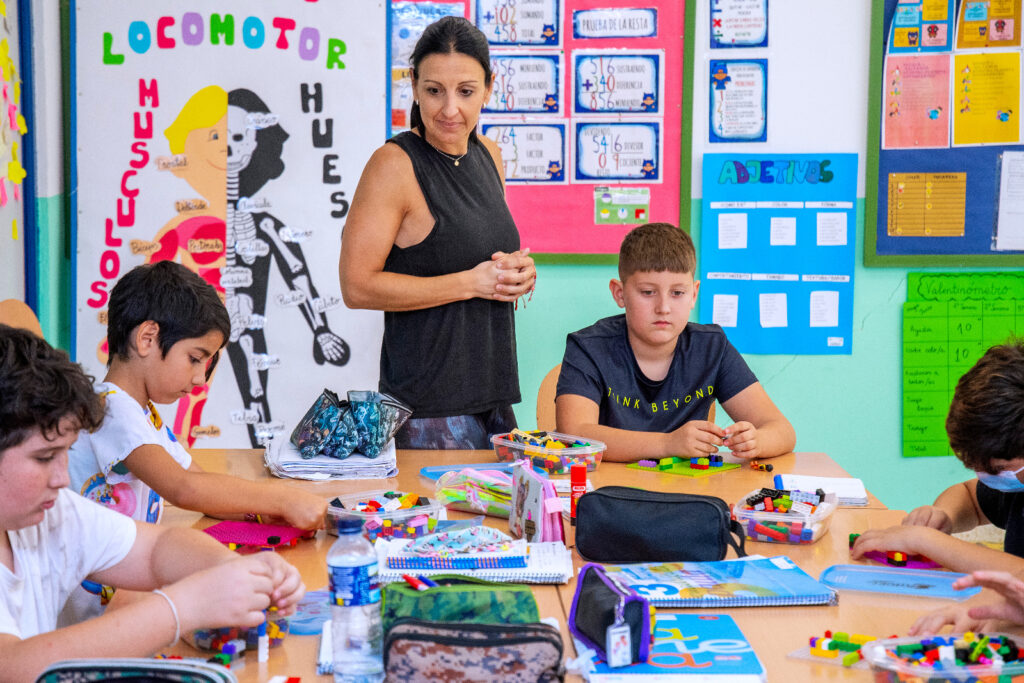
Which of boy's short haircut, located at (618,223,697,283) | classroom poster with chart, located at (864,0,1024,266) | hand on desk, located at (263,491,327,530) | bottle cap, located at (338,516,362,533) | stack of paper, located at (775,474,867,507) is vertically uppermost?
classroom poster with chart, located at (864,0,1024,266)

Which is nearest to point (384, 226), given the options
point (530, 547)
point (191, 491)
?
point (191, 491)

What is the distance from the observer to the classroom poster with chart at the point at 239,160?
324cm

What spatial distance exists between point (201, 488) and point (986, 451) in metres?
1.29

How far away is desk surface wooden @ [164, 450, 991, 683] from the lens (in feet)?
3.60

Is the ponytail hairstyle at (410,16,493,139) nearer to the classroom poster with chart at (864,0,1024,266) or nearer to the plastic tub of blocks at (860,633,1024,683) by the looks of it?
the plastic tub of blocks at (860,633,1024,683)

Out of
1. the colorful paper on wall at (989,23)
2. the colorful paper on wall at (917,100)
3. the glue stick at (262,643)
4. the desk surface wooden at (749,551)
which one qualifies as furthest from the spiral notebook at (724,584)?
the colorful paper on wall at (989,23)

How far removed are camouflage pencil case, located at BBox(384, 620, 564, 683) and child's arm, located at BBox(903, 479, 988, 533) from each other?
910mm

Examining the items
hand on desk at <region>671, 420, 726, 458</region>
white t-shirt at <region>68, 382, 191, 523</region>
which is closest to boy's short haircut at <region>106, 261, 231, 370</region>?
white t-shirt at <region>68, 382, 191, 523</region>

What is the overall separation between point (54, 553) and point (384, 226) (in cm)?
110

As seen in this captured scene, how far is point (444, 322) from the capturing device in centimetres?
219

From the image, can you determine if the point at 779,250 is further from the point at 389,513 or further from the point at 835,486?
the point at 389,513

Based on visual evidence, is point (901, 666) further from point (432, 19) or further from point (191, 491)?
point (432, 19)

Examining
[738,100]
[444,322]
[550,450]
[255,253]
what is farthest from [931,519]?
[255,253]

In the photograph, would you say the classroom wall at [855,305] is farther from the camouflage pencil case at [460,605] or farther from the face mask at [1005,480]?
the camouflage pencil case at [460,605]
